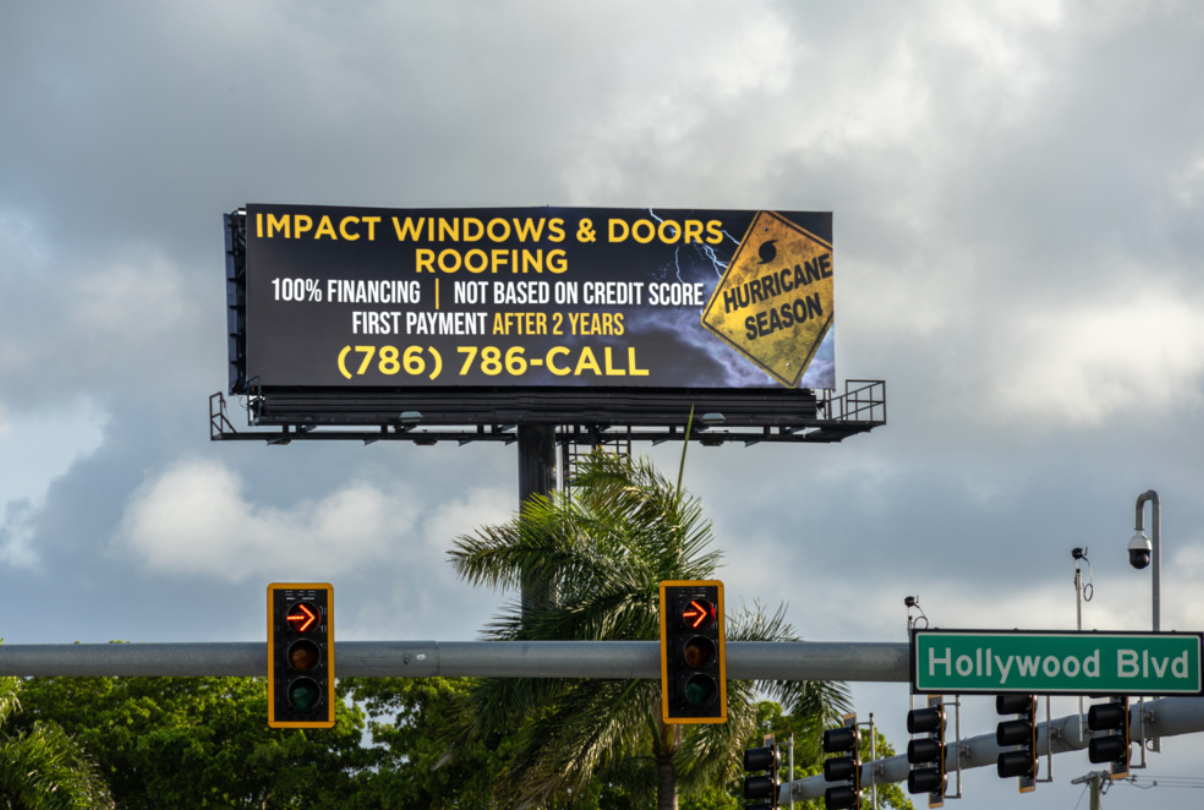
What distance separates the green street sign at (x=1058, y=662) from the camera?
46.9ft

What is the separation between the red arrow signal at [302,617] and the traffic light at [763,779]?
594 inches

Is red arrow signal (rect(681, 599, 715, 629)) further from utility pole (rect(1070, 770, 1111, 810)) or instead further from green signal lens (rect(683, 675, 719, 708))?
utility pole (rect(1070, 770, 1111, 810))

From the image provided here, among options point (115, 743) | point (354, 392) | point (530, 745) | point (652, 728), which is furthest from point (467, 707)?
point (115, 743)

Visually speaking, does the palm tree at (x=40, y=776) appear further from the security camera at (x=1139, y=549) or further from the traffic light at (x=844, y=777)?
the security camera at (x=1139, y=549)

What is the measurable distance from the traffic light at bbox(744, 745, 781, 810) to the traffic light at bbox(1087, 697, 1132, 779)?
24.0 feet

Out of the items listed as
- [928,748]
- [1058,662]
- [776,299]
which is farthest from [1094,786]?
[1058,662]

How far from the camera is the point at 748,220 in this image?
4231 centimetres

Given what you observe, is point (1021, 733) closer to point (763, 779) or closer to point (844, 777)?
point (844, 777)

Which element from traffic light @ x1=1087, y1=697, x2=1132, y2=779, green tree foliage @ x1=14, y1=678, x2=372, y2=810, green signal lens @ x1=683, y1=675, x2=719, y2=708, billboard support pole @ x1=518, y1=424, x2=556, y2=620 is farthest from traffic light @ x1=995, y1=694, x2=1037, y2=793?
green tree foliage @ x1=14, y1=678, x2=372, y2=810

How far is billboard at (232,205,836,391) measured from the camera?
39.9 meters

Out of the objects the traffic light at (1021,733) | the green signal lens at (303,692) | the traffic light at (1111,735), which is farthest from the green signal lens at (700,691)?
the traffic light at (1021,733)

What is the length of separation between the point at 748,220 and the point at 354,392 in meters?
11.6

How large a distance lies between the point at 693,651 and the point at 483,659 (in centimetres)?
194

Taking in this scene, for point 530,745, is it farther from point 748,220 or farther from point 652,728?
point 748,220
